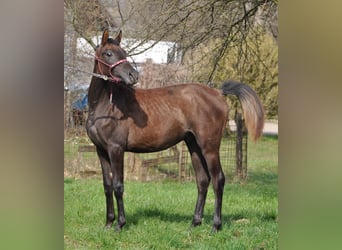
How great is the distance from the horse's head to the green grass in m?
0.78

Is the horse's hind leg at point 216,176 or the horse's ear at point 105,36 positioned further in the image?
the horse's hind leg at point 216,176

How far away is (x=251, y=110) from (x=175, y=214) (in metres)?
0.83

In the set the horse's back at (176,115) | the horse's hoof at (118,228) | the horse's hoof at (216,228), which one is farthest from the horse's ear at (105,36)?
the horse's hoof at (216,228)

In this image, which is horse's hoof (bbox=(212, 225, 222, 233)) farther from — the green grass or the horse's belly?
the horse's belly

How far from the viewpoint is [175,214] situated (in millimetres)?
2590

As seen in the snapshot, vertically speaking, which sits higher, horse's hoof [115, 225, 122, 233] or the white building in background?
Result: the white building in background

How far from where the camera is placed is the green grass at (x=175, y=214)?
216 cm

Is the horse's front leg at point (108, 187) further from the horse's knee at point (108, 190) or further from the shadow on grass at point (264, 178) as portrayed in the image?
the shadow on grass at point (264, 178)

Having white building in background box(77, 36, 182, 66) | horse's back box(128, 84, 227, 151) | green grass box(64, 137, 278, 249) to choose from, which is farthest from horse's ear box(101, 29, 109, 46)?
green grass box(64, 137, 278, 249)

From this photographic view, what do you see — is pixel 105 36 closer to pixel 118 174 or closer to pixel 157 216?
pixel 118 174


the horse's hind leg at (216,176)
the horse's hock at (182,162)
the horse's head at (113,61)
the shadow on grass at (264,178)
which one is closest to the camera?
the horse's head at (113,61)

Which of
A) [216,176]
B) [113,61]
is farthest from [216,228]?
[113,61]

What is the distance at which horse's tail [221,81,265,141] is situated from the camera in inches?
90.3
